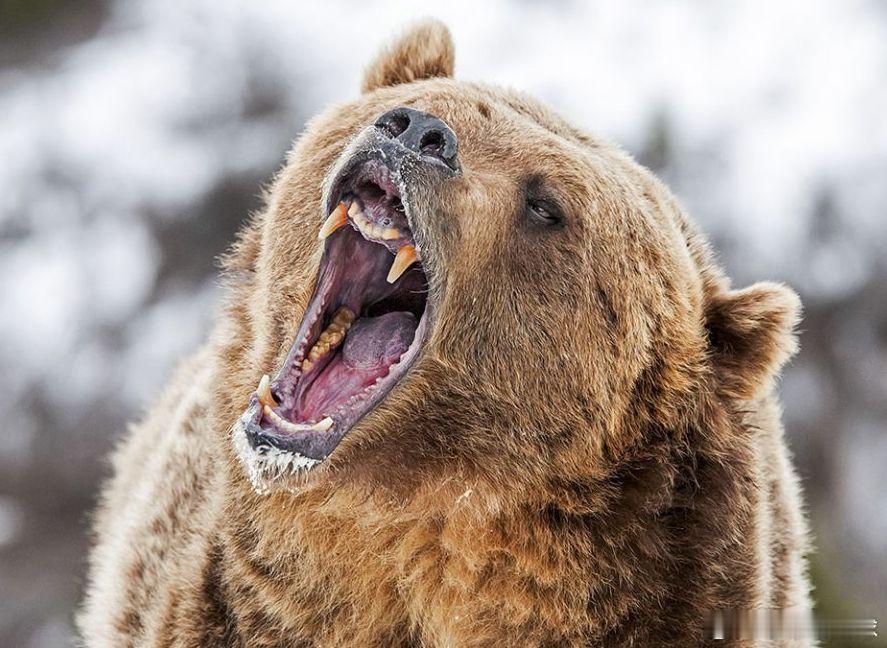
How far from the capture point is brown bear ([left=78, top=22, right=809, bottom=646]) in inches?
130

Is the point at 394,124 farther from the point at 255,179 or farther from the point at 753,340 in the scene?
the point at 255,179

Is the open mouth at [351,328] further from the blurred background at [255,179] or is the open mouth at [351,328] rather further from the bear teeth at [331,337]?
the blurred background at [255,179]

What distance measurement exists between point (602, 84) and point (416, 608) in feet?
29.9

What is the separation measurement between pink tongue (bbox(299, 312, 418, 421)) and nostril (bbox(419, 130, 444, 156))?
58 centimetres

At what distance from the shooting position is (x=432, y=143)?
3.27m

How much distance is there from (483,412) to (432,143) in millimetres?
768

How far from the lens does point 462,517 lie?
340 centimetres

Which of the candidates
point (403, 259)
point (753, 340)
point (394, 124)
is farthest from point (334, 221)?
point (753, 340)

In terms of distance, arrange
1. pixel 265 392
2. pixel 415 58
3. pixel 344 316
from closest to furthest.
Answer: pixel 265 392
pixel 344 316
pixel 415 58

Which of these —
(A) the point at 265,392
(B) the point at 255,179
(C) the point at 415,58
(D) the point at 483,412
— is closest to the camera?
(A) the point at 265,392

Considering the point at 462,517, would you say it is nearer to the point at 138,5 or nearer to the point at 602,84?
the point at 602,84

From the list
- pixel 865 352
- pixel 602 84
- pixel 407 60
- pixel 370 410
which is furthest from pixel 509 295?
pixel 602 84

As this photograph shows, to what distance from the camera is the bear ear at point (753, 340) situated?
11.7ft

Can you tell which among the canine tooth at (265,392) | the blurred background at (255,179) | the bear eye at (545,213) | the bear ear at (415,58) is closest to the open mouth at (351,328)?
the canine tooth at (265,392)
